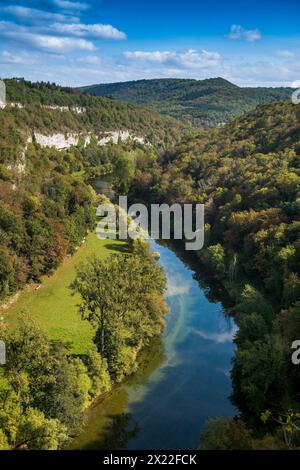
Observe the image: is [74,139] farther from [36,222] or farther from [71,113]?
[36,222]

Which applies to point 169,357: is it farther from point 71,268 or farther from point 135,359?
point 71,268

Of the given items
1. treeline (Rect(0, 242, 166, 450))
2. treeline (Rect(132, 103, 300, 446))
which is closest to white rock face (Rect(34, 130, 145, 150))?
treeline (Rect(132, 103, 300, 446))

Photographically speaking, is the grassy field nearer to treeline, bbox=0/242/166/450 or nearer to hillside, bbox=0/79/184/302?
hillside, bbox=0/79/184/302

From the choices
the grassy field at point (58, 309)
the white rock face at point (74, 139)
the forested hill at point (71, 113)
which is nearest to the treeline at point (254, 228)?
the grassy field at point (58, 309)

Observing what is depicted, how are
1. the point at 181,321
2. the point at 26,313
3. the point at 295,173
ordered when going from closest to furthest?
the point at 26,313 → the point at 181,321 → the point at 295,173

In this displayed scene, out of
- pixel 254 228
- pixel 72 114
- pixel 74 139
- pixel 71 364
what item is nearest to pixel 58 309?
pixel 71 364

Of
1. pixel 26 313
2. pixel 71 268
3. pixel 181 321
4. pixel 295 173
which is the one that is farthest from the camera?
pixel 295 173
